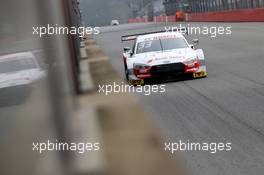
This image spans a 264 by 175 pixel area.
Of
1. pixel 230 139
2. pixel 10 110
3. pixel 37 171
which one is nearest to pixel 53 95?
pixel 37 171

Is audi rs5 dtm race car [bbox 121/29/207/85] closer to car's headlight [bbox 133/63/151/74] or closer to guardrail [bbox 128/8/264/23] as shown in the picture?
car's headlight [bbox 133/63/151/74]

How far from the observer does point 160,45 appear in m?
15.8

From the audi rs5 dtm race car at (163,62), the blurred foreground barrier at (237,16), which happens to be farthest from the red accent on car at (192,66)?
the blurred foreground barrier at (237,16)

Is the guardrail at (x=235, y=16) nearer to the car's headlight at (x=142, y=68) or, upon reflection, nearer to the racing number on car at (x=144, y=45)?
the racing number on car at (x=144, y=45)

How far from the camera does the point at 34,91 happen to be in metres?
1.95

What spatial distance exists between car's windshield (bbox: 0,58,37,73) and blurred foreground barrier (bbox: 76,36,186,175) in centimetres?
152

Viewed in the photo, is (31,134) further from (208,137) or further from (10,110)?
(208,137)

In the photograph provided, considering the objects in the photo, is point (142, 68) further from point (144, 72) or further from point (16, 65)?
point (16, 65)

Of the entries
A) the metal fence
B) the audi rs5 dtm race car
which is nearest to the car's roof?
the audi rs5 dtm race car

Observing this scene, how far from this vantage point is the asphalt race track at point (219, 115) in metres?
5.97

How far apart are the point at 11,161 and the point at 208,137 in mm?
5936

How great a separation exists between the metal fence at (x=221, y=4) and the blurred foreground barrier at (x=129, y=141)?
41.9 m

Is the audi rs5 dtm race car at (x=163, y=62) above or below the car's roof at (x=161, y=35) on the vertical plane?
below

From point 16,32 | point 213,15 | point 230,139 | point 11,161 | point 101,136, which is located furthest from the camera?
point 213,15
